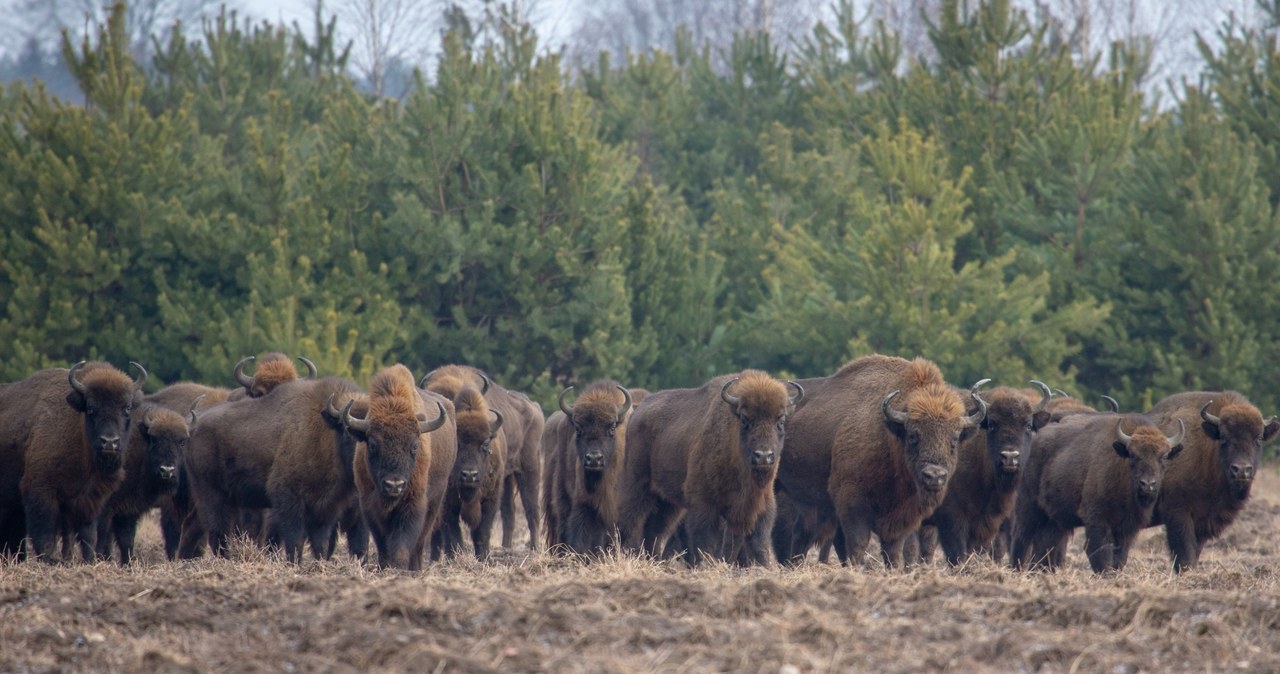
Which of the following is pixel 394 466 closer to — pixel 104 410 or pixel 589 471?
pixel 589 471

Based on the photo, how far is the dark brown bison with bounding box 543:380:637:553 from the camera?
1316cm

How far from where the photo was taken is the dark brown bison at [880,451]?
11.8m

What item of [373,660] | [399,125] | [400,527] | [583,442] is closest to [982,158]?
[399,125]

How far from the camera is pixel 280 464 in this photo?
470 inches

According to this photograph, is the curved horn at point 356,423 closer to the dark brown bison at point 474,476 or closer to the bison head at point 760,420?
the dark brown bison at point 474,476

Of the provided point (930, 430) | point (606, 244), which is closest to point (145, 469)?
point (930, 430)

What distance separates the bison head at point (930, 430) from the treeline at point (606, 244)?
10.7m

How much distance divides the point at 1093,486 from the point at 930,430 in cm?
205

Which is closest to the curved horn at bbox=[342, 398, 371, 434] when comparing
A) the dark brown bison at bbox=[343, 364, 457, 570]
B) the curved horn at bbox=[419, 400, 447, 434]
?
the dark brown bison at bbox=[343, 364, 457, 570]

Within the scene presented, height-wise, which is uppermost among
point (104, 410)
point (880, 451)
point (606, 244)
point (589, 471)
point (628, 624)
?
point (606, 244)

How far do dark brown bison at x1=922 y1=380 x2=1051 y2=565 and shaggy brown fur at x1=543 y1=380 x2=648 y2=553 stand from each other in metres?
2.96

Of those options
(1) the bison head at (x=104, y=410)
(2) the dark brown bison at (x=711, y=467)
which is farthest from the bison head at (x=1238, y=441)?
(1) the bison head at (x=104, y=410)

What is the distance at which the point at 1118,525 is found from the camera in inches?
501

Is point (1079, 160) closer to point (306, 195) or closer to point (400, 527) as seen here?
point (306, 195)
